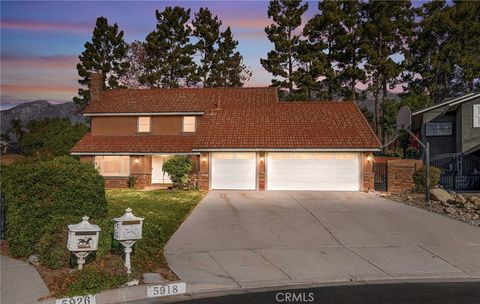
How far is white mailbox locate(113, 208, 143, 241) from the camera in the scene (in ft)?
29.9

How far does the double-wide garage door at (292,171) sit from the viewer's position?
27.3m

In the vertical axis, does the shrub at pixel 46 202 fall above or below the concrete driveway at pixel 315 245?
above

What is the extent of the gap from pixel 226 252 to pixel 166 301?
3.64m

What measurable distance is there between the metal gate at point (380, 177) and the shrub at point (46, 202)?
18.6 meters

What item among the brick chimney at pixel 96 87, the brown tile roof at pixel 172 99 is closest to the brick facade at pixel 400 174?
the brown tile roof at pixel 172 99

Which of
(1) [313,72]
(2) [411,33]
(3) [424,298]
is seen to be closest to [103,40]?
(1) [313,72]

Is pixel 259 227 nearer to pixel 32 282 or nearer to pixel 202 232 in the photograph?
pixel 202 232

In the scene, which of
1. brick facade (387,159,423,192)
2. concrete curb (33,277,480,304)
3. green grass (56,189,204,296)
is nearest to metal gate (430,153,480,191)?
brick facade (387,159,423,192)

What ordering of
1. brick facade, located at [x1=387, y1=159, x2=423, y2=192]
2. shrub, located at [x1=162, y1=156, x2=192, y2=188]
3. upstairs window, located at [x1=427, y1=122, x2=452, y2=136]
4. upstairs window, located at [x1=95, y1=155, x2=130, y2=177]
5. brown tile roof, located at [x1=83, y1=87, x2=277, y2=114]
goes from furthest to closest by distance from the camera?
1. upstairs window, located at [x1=427, y1=122, x2=452, y2=136]
2. brown tile roof, located at [x1=83, y1=87, x2=277, y2=114]
3. upstairs window, located at [x1=95, y1=155, x2=130, y2=177]
4. shrub, located at [x1=162, y1=156, x2=192, y2=188]
5. brick facade, located at [x1=387, y1=159, x2=423, y2=192]

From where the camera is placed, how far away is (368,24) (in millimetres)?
47281

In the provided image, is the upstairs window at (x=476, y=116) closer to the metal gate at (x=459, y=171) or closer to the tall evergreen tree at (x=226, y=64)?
the metal gate at (x=459, y=171)

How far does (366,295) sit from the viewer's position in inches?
334

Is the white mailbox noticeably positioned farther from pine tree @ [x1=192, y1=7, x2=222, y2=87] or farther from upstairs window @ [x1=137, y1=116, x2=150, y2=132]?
pine tree @ [x1=192, y1=7, x2=222, y2=87]

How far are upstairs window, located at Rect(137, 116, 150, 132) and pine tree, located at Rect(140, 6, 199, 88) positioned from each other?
20.5m
